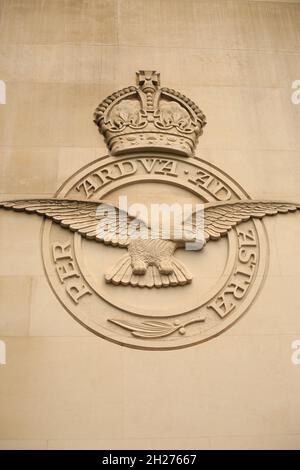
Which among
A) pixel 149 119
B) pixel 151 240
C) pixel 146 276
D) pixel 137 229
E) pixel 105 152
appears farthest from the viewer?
pixel 149 119

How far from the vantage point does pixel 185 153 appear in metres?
9.09

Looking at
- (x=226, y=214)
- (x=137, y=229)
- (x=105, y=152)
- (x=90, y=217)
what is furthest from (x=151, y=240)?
(x=105, y=152)

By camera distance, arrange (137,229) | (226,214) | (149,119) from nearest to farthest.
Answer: (137,229) → (226,214) → (149,119)

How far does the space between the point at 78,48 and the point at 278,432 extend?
773cm

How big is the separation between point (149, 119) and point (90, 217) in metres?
2.25

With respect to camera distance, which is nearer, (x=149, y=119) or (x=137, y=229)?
(x=137, y=229)

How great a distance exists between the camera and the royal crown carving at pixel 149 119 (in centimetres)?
910

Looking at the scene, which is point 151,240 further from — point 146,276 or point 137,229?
point 146,276

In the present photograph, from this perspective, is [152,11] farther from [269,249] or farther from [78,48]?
[269,249]

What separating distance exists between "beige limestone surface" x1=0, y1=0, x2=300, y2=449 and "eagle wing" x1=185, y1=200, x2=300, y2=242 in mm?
195

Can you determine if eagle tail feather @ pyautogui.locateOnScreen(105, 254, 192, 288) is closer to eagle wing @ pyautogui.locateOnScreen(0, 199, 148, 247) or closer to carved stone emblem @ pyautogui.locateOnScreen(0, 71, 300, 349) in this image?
carved stone emblem @ pyautogui.locateOnScreen(0, 71, 300, 349)

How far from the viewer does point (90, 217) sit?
836 cm

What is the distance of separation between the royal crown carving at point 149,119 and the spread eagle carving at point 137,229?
1.25 metres

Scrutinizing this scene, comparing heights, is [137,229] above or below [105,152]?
below
